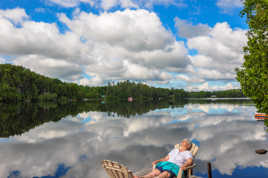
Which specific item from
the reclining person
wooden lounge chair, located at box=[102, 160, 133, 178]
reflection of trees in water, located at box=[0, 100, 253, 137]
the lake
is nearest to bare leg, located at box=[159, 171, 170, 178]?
the reclining person

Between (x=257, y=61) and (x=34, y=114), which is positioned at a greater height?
(x=257, y=61)

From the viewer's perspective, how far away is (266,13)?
8641 mm

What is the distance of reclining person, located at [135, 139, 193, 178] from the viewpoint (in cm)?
654

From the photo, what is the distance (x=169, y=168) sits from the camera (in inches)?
261

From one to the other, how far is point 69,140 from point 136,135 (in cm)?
610

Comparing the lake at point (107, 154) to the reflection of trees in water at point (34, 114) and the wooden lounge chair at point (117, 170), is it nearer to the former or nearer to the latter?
the wooden lounge chair at point (117, 170)

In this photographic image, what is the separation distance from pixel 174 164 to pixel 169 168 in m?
0.25

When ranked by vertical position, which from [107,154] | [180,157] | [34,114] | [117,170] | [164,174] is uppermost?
[117,170]

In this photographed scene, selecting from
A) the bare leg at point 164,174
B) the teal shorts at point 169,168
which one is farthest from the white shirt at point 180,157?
the bare leg at point 164,174

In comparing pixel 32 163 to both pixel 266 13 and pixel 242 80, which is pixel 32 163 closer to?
pixel 242 80

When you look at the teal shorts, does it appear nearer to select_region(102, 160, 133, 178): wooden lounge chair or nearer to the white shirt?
the white shirt

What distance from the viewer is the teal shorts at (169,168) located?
21.6 feet

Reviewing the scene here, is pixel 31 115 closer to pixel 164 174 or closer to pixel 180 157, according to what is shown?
pixel 180 157

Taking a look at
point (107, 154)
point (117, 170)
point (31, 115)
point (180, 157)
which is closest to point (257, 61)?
point (180, 157)
